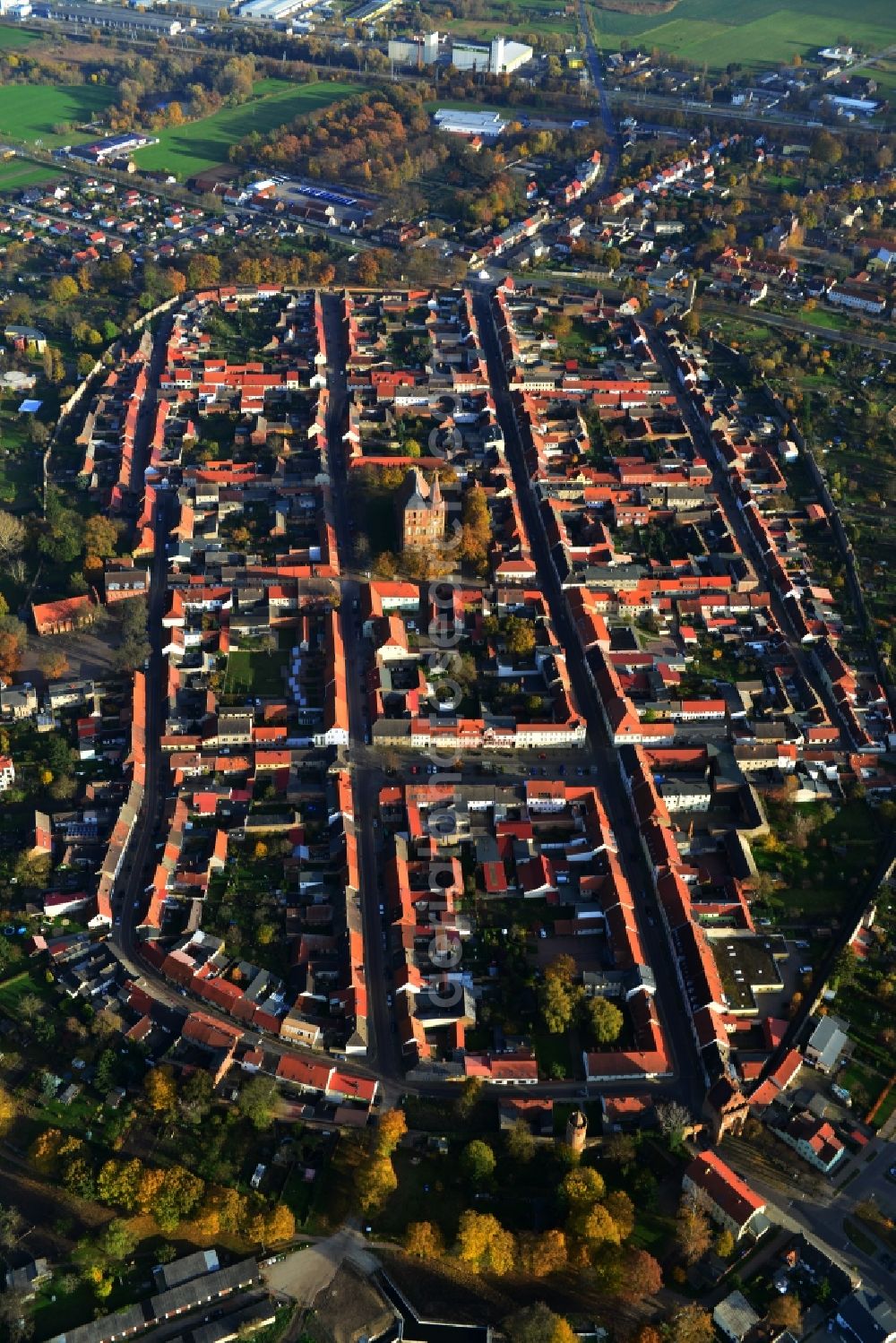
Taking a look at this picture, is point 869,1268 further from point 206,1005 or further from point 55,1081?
point 55,1081

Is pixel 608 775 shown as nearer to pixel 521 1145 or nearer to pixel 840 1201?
pixel 521 1145

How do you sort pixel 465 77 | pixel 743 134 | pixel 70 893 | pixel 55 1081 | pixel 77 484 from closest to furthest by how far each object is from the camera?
pixel 55 1081
pixel 70 893
pixel 77 484
pixel 743 134
pixel 465 77

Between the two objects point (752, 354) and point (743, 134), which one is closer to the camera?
point (752, 354)

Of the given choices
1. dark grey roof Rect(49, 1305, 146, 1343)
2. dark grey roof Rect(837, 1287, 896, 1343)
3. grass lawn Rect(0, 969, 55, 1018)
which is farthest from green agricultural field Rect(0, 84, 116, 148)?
dark grey roof Rect(837, 1287, 896, 1343)

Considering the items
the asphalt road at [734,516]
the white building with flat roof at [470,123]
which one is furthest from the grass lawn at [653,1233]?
the white building with flat roof at [470,123]

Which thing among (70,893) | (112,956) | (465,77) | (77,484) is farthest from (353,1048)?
(465,77)
